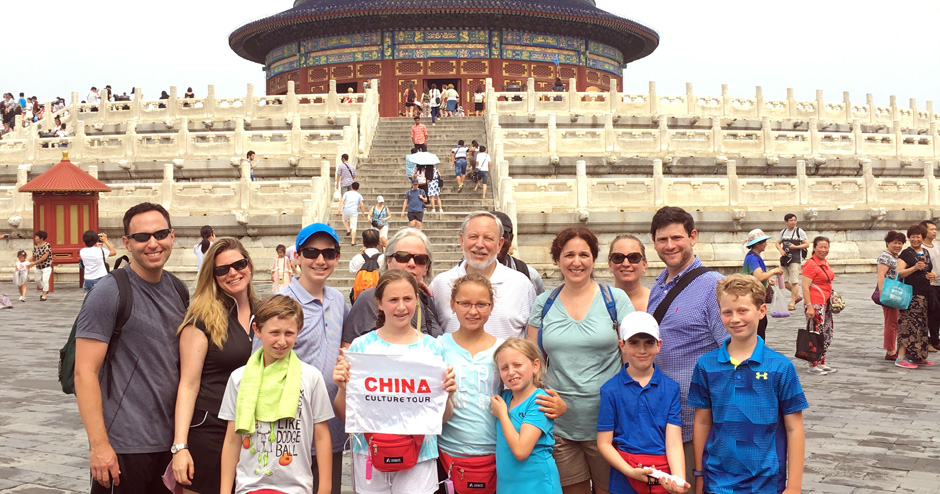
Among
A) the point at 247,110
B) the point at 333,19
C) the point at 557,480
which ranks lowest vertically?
the point at 557,480

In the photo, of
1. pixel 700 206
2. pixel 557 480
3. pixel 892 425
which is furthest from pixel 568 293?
pixel 700 206

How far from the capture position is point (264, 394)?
3879mm

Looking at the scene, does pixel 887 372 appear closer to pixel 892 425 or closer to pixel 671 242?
pixel 892 425

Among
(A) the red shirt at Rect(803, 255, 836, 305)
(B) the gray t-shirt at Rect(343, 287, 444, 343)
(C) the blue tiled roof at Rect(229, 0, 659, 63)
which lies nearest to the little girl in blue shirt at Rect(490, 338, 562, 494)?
(B) the gray t-shirt at Rect(343, 287, 444, 343)

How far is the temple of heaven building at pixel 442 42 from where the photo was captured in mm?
35781

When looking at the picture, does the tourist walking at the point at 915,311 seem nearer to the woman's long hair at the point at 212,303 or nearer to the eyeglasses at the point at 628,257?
the eyeglasses at the point at 628,257

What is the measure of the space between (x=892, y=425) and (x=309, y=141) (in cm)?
1741

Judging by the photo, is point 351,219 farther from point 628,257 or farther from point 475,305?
point 475,305

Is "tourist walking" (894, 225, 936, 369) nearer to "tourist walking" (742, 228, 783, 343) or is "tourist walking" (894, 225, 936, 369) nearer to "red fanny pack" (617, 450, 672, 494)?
"tourist walking" (742, 228, 783, 343)

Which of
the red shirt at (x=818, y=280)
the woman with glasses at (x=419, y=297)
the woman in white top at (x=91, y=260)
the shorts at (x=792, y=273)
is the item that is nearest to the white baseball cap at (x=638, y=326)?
the woman with glasses at (x=419, y=297)

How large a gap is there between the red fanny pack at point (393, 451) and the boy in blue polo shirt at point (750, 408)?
136 cm

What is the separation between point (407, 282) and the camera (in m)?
4.07

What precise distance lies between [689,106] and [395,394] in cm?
2446

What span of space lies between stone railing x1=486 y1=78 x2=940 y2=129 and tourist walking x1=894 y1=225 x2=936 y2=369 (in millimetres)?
15601
